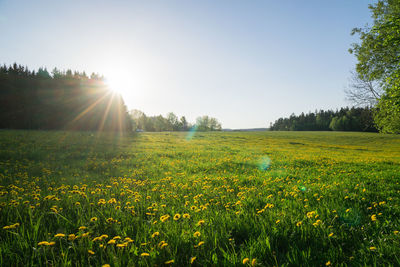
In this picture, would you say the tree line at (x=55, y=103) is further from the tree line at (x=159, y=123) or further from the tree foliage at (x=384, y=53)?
the tree line at (x=159, y=123)

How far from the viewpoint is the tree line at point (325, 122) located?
97.6 meters

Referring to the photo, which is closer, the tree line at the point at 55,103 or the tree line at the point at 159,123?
the tree line at the point at 55,103

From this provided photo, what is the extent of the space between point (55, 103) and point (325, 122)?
13128 cm

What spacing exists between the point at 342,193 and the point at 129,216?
5040 mm

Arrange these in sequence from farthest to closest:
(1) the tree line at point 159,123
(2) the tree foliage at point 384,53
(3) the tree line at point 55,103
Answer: (1) the tree line at point 159,123
(3) the tree line at point 55,103
(2) the tree foliage at point 384,53

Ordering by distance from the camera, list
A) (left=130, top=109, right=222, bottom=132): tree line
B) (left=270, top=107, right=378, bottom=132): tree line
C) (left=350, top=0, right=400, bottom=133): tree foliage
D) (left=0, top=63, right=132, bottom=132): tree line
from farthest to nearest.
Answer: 1. (left=130, top=109, right=222, bottom=132): tree line
2. (left=270, top=107, right=378, bottom=132): tree line
3. (left=0, top=63, right=132, bottom=132): tree line
4. (left=350, top=0, right=400, bottom=133): tree foliage

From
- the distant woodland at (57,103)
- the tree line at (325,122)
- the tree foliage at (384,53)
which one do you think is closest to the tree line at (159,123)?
the tree line at (325,122)

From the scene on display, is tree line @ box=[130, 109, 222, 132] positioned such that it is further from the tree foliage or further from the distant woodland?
the tree foliage

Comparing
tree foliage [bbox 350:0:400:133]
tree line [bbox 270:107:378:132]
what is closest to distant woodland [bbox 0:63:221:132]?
tree foliage [bbox 350:0:400:133]

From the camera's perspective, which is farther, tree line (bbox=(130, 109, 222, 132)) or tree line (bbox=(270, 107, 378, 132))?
tree line (bbox=(130, 109, 222, 132))

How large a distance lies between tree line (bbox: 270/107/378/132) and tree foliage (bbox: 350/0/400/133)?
75.2 meters

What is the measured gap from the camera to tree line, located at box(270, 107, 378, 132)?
9756cm

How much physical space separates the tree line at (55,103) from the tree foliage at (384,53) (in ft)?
156

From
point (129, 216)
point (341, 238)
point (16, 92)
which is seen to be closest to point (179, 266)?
point (129, 216)
